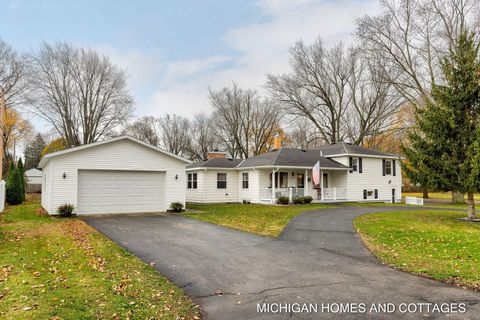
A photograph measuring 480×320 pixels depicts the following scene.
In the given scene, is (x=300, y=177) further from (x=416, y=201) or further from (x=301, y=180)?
(x=416, y=201)

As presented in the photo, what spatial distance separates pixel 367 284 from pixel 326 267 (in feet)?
3.97

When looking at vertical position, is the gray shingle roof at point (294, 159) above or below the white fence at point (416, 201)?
above

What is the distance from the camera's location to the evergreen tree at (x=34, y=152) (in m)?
56.5

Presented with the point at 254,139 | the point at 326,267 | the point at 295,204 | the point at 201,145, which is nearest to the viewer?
the point at 326,267

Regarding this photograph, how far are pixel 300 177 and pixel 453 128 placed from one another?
13408mm

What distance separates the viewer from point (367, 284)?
543 centimetres

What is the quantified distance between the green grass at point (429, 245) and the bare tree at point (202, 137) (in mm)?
35266

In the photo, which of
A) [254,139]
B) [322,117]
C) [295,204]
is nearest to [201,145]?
[254,139]

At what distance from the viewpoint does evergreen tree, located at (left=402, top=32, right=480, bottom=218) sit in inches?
490

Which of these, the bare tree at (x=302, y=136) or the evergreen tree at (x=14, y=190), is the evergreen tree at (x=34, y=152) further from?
the bare tree at (x=302, y=136)

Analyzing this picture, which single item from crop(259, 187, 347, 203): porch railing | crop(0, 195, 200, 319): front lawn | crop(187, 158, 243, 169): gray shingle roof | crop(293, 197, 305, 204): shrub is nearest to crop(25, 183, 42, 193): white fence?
crop(187, 158, 243, 169): gray shingle roof

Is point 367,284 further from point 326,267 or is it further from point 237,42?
point 237,42

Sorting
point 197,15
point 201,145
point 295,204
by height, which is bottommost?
point 295,204

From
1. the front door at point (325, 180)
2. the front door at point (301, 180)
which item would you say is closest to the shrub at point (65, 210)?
the front door at point (301, 180)
